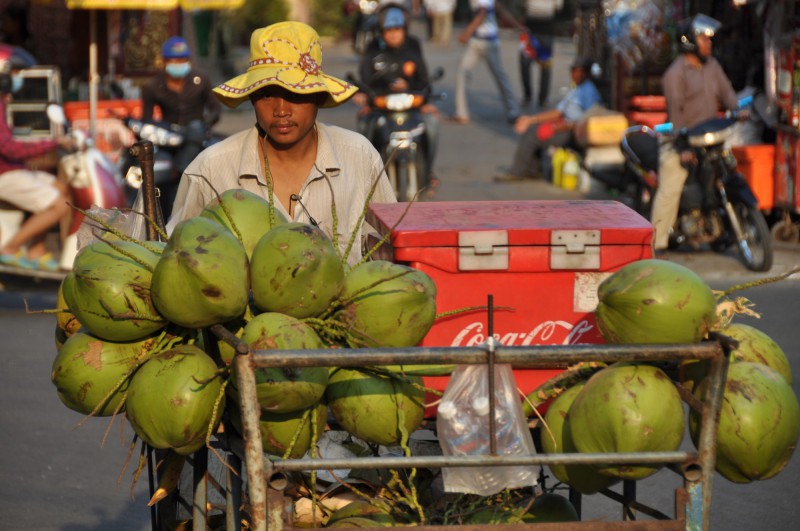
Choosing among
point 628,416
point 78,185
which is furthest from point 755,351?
point 78,185

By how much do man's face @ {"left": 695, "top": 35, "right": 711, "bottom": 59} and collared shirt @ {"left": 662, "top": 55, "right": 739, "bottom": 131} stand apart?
0.24ft

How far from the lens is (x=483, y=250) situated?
3156 mm

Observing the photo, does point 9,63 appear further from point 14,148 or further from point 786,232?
point 786,232

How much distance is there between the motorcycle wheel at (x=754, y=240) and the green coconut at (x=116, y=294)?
750 centimetres

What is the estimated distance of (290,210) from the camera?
157 inches

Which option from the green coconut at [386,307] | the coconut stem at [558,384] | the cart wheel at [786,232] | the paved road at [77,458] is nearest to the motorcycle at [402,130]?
the paved road at [77,458]

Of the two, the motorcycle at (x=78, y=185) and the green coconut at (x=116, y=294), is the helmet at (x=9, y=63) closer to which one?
the motorcycle at (x=78, y=185)

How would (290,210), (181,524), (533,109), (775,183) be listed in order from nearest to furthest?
1. (181,524)
2. (290,210)
3. (775,183)
4. (533,109)

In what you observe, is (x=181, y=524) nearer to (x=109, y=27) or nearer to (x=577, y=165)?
(x=577, y=165)

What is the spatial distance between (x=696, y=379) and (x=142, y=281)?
1.22 metres

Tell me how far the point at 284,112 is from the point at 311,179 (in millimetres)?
241

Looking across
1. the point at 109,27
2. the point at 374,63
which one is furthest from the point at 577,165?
the point at 109,27

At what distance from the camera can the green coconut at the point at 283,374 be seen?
2646 mm

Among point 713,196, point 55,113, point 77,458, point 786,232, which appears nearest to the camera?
point 77,458
